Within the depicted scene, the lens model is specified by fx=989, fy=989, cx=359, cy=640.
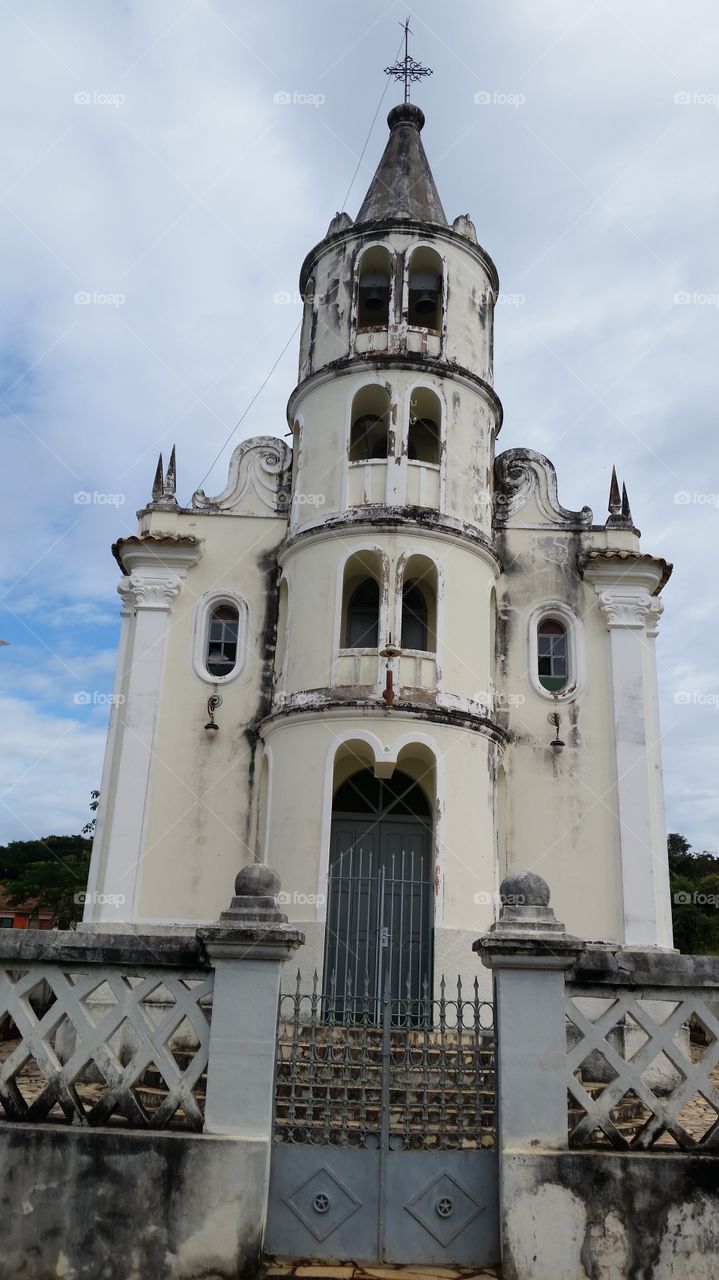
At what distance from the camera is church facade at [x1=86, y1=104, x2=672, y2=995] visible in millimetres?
14992

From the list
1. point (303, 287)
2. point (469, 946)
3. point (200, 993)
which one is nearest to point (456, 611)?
point (469, 946)

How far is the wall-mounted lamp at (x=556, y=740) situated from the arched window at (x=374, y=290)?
781 cm

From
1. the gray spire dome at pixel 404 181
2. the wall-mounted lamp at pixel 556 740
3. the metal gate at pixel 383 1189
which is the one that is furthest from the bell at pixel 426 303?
the metal gate at pixel 383 1189

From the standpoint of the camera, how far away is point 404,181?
1953cm

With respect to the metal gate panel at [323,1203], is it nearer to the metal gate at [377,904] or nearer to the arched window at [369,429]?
the metal gate at [377,904]

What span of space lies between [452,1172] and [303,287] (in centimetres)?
1662

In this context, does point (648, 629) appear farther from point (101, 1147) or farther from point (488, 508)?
point (101, 1147)

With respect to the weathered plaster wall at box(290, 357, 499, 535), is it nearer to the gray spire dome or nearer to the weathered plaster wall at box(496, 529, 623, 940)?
the weathered plaster wall at box(496, 529, 623, 940)

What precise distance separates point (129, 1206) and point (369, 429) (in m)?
13.9

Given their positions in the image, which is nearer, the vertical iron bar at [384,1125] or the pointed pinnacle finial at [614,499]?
the vertical iron bar at [384,1125]

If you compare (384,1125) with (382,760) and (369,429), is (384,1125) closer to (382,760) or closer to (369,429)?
(382,760)

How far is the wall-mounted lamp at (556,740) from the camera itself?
16656 millimetres

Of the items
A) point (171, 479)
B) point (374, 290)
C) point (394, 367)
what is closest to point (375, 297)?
point (374, 290)

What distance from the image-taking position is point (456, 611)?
16.0 meters
